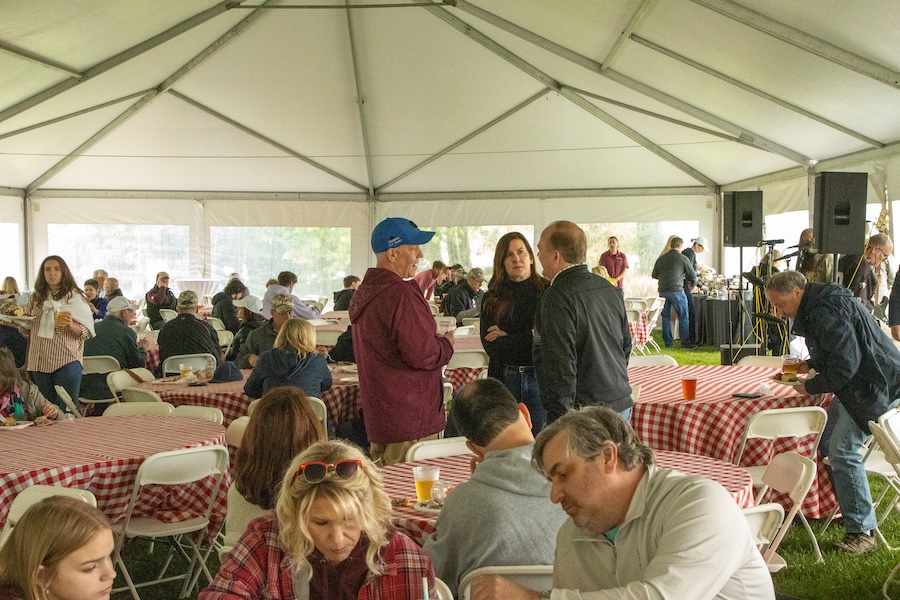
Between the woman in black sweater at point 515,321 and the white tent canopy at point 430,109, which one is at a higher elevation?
the white tent canopy at point 430,109

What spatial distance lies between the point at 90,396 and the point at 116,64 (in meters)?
6.02

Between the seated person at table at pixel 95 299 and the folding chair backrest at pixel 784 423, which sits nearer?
the folding chair backrest at pixel 784 423

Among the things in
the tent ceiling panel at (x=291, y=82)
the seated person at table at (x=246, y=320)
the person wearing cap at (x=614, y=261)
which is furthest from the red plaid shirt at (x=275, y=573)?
the person wearing cap at (x=614, y=261)

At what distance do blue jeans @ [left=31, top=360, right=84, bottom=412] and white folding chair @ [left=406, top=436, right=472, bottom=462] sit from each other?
3535mm

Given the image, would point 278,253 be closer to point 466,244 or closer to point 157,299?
point 466,244

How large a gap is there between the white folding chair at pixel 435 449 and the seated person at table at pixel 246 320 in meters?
4.18

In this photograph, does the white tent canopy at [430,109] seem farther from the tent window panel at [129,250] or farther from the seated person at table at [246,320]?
the seated person at table at [246,320]

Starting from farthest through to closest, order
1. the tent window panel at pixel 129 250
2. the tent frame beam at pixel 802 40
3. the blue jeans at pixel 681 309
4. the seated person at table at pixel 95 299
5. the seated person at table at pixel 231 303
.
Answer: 1. the tent window panel at pixel 129 250
2. the blue jeans at pixel 681 309
3. the seated person at table at pixel 95 299
4. the seated person at table at pixel 231 303
5. the tent frame beam at pixel 802 40

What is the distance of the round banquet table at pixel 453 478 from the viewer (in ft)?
9.38

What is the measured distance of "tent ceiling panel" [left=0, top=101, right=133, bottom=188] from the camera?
46.4ft

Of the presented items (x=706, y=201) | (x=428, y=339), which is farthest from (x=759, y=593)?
(x=706, y=201)

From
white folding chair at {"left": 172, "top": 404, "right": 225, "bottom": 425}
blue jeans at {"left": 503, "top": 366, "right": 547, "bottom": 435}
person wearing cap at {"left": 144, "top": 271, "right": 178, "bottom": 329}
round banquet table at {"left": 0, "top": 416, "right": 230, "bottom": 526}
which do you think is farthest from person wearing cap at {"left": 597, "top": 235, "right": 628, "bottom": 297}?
round banquet table at {"left": 0, "top": 416, "right": 230, "bottom": 526}

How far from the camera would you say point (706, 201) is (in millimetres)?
16922

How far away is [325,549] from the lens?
2189 millimetres
